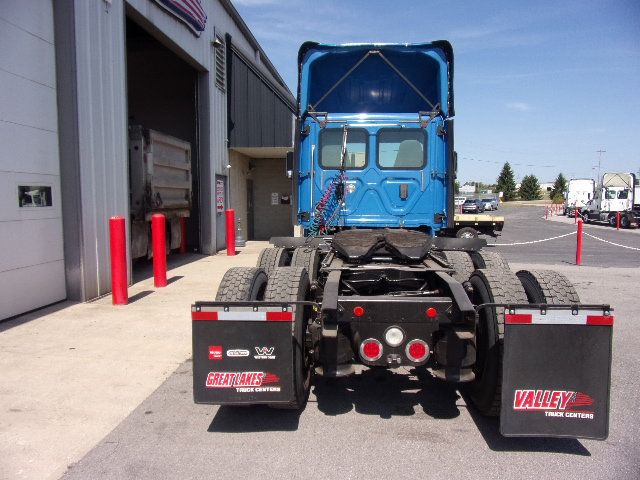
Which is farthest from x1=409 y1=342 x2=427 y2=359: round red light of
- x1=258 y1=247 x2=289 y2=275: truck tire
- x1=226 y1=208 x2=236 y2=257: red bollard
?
x1=226 y1=208 x2=236 y2=257: red bollard

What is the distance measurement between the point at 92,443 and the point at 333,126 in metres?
4.60

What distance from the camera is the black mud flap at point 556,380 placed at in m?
3.14

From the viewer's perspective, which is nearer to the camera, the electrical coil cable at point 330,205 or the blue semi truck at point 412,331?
the blue semi truck at point 412,331

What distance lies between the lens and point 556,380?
317cm

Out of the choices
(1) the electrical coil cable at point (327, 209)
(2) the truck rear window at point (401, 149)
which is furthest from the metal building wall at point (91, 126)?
(2) the truck rear window at point (401, 149)

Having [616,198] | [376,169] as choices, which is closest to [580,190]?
[616,198]

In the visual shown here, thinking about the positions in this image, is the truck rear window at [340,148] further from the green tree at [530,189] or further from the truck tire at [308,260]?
the green tree at [530,189]

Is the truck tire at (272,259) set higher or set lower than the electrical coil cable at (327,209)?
lower

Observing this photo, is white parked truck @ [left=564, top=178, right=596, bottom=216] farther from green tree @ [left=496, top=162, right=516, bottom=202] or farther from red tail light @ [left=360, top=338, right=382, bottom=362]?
green tree @ [left=496, top=162, right=516, bottom=202]

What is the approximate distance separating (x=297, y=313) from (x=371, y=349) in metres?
0.57

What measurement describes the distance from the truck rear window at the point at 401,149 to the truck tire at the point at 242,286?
10.4ft

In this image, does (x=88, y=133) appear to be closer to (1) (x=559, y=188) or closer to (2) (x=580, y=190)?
(2) (x=580, y=190)

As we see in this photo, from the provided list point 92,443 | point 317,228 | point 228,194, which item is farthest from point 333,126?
point 228,194

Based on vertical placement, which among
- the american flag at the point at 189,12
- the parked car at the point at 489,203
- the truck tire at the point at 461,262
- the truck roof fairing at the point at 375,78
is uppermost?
the american flag at the point at 189,12
